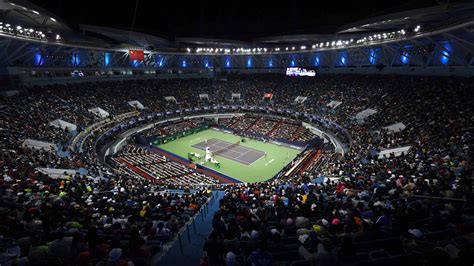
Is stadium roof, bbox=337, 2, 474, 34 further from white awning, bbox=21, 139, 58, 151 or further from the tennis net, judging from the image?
white awning, bbox=21, 139, 58, 151

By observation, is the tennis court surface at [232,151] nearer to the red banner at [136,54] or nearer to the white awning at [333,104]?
the white awning at [333,104]

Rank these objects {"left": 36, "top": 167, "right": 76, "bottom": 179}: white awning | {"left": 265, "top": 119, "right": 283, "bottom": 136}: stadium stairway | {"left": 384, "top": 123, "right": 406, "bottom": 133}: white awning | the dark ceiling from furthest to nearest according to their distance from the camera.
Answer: {"left": 265, "top": 119, "right": 283, "bottom": 136}: stadium stairway
the dark ceiling
{"left": 384, "top": 123, "right": 406, "bottom": 133}: white awning
{"left": 36, "top": 167, "right": 76, "bottom": 179}: white awning

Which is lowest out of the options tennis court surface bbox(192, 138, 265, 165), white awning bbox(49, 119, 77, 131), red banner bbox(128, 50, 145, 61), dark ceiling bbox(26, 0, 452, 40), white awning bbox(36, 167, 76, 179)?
tennis court surface bbox(192, 138, 265, 165)

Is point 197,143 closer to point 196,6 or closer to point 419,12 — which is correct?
point 196,6

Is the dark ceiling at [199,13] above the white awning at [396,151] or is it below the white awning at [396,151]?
above

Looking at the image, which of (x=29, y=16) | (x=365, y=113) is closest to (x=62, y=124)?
(x=29, y=16)

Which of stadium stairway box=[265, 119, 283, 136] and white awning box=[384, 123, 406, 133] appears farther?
stadium stairway box=[265, 119, 283, 136]

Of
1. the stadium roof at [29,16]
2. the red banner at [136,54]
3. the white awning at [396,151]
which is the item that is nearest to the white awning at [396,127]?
the white awning at [396,151]

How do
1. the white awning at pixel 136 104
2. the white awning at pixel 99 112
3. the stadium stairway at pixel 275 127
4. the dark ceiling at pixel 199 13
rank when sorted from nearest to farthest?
the dark ceiling at pixel 199 13 < the white awning at pixel 99 112 < the stadium stairway at pixel 275 127 < the white awning at pixel 136 104

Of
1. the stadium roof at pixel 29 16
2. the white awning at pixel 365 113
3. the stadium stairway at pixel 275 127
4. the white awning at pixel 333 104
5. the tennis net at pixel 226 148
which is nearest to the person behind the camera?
the stadium roof at pixel 29 16

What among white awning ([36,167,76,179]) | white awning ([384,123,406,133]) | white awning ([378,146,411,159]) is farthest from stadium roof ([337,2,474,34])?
white awning ([36,167,76,179])
